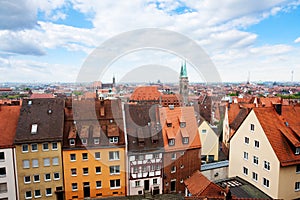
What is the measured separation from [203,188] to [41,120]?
16.8 metres

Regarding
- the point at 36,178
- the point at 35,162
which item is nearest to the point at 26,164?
the point at 35,162

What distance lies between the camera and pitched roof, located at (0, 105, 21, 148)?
1976cm

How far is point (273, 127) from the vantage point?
18.5 m

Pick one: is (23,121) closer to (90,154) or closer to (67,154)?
(67,154)

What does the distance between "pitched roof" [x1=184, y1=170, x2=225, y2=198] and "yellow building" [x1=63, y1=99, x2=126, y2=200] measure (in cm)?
748

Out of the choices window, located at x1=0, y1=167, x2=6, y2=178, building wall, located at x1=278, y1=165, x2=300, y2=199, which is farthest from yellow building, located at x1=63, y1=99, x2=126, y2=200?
building wall, located at x1=278, y1=165, x2=300, y2=199

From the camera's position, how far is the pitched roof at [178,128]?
73.4 ft

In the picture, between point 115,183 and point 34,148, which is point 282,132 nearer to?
point 115,183

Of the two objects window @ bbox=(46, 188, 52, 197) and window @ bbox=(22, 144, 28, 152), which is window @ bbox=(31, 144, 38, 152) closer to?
window @ bbox=(22, 144, 28, 152)

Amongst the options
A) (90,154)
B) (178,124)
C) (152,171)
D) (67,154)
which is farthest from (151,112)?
(67,154)

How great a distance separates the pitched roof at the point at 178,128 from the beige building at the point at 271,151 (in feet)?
14.8

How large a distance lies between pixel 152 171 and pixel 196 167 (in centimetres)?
484

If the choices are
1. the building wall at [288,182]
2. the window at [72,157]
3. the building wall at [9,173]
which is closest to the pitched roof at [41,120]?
the building wall at [9,173]

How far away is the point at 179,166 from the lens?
72.6 feet
